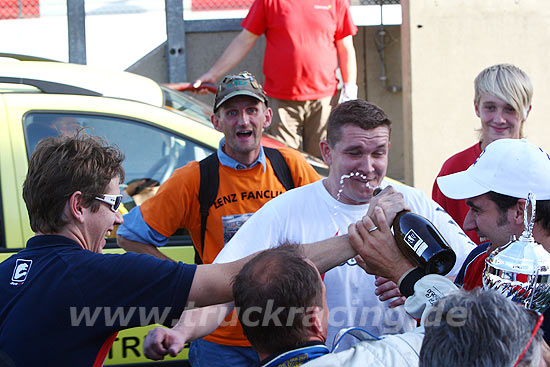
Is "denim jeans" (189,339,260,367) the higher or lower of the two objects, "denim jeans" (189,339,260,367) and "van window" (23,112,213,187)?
the lower

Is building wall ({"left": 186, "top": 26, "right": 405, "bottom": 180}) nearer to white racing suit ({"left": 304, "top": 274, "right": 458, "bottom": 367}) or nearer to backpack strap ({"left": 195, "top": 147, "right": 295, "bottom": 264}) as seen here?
backpack strap ({"left": 195, "top": 147, "right": 295, "bottom": 264})

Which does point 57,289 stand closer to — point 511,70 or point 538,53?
point 511,70

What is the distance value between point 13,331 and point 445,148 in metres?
5.88

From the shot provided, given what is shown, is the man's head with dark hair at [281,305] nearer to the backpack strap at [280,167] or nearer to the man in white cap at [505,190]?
the man in white cap at [505,190]

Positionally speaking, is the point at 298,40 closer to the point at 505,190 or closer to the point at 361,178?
the point at 361,178

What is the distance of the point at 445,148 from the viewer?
752 centimetres

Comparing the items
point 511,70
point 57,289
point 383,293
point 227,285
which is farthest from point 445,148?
point 57,289

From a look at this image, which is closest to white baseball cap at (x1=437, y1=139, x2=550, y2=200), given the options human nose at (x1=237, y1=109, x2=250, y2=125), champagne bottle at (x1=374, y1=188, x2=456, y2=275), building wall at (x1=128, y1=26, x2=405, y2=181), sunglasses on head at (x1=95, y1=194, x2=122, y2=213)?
champagne bottle at (x1=374, y1=188, x2=456, y2=275)

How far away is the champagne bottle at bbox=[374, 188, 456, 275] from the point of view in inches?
95.5

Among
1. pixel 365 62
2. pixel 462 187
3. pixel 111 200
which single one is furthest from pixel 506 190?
pixel 365 62

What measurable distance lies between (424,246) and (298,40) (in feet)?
15.0

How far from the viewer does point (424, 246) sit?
2441 millimetres

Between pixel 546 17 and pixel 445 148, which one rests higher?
pixel 546 17

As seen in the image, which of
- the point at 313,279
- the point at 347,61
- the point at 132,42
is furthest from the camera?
the point at 132,42
